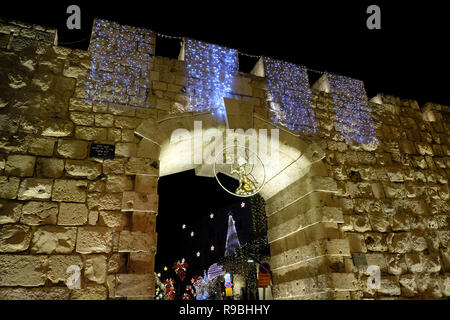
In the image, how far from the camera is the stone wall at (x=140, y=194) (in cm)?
279

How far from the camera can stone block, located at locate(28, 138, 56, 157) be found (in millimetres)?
3055

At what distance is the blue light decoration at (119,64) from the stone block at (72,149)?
22.5 inches

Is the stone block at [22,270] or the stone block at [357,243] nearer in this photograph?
the stone block at [22,270]

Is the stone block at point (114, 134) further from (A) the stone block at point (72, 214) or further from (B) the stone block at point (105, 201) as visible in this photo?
(A) the stone block at point (72, 214)

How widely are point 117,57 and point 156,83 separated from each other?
0.57 meters

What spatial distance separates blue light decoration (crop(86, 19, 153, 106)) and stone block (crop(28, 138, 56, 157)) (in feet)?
2.15

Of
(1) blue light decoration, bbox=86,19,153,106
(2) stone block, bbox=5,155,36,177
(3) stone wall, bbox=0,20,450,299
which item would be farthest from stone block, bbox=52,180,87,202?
(1) blue light decoration, bbox=86,19,153,106

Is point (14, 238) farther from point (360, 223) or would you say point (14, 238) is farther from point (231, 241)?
point (231, 241)

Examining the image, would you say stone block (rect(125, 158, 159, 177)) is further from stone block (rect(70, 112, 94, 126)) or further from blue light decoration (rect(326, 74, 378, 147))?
blue light decoration (rect(326, 74, 378, 147))

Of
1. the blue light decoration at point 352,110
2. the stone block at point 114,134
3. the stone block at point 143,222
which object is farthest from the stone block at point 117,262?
the blue light decoration at point 352,110

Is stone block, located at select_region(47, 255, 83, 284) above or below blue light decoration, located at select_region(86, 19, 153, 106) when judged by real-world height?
below
